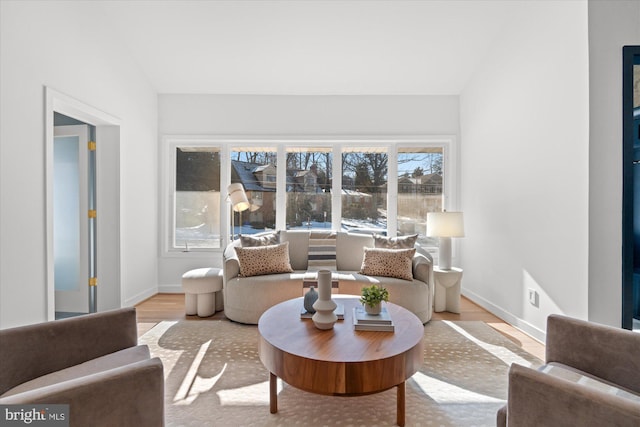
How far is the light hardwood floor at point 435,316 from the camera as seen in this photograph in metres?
2.72

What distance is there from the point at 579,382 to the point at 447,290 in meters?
2.18

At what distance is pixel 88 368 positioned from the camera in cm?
143

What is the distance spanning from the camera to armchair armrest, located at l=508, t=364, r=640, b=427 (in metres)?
0.92

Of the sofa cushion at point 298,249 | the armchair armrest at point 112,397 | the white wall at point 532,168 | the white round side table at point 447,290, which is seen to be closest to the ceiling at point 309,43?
the white wall at point 532,168

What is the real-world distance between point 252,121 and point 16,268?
2.99 meters

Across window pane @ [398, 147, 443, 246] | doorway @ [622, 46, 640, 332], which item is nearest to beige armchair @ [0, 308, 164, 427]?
doorway @ [622, 46, 640, 332]

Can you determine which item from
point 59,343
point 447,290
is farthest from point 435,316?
point 59,343

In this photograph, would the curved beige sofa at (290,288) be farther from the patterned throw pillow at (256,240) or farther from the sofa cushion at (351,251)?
the sofa cushion at (351,251)

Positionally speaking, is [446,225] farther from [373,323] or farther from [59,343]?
[59,343]

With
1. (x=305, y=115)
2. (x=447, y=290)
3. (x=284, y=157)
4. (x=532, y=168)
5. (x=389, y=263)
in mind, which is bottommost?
(x=447, y=290)

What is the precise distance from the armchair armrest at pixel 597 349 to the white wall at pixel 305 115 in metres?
3.25

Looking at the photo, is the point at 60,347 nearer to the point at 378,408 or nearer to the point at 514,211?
the point at 378,408

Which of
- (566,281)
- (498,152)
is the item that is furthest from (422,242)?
(566,281)

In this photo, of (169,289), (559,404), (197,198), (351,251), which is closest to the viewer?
(559,404)
